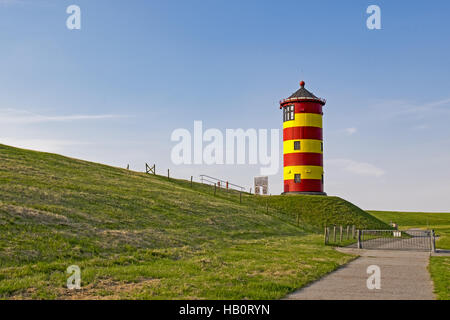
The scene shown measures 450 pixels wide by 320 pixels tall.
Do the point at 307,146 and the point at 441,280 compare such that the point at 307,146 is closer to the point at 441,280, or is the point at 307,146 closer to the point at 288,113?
the point at 288,113

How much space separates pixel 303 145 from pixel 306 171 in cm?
363

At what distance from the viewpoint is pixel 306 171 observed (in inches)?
2320

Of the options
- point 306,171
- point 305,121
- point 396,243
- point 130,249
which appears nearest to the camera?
point 130,249

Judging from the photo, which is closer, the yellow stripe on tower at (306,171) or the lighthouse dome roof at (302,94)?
the yellow stripe on tower at (306,171)

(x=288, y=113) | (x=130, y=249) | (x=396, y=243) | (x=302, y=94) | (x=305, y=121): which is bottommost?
(x=396, y=243)

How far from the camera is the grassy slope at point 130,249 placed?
36.7 feet

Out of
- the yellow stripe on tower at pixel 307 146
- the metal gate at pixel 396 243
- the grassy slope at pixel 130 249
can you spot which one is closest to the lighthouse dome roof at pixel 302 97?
the yellow stripe on tower at pixel 307 146

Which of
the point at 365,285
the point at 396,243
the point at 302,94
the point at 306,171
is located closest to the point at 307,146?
the point at 306,171

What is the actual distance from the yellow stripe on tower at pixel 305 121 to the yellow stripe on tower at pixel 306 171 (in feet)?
19.7

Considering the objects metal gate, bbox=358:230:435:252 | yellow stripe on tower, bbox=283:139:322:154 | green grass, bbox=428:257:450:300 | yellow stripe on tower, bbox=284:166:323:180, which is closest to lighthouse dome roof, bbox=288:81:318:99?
yellow stripe on tower, bbox=283:139:322:154

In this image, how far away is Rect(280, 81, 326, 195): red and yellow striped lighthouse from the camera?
5903cm

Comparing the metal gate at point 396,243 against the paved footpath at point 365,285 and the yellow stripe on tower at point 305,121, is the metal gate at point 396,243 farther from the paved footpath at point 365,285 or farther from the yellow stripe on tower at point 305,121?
the yellow stripe on tower at point 305,121

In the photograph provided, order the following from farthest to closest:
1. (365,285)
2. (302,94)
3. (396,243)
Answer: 1. (302,94)
2. (396,243)
3. (365,285)
